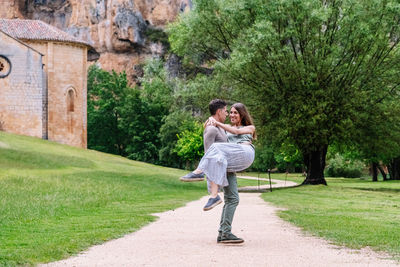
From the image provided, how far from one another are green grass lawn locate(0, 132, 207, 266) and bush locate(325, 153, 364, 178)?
28.2m

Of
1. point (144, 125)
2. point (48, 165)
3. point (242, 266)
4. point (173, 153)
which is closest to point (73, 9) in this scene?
point (144, 125)

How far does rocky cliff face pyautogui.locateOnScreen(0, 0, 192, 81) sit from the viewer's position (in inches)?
2894

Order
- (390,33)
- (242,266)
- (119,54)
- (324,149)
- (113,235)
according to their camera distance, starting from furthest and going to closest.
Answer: (119,54), (324,149), (390,33), (113,235), (242,266)

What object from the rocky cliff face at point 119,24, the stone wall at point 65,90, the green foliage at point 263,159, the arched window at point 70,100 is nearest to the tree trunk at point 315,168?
the green foliage at point 263,159

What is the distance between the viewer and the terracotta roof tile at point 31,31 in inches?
2004

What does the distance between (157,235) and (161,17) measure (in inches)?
2719

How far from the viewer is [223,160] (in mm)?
8648

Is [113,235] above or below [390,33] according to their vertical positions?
below

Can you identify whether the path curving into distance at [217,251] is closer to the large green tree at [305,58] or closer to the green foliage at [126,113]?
the large green tree at [305,58]

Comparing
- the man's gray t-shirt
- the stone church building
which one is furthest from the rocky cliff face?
the man's gray t-shirt

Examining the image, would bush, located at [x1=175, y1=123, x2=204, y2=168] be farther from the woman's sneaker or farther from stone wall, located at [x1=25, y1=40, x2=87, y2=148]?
the woman's sneaker

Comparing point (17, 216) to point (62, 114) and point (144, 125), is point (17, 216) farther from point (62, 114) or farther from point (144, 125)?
point (144, 125)

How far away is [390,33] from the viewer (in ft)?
97.9

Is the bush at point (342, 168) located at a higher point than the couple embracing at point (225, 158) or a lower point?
lower
